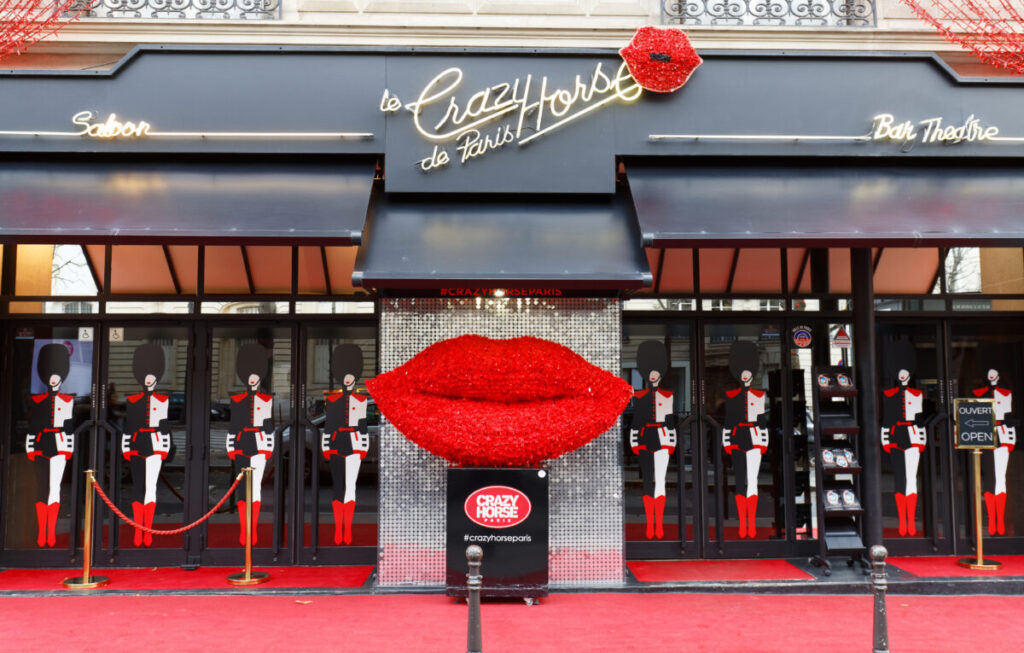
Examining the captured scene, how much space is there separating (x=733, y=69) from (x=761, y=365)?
137 inches

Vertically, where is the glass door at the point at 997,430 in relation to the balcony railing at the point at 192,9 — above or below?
below

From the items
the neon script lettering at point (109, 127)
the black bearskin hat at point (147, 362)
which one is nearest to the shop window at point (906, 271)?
the neon script lettering at point (109, 127)

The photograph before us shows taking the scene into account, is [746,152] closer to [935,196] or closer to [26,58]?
[935,196]

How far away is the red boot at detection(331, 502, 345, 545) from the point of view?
898cm

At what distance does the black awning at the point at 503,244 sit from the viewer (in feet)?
24.2

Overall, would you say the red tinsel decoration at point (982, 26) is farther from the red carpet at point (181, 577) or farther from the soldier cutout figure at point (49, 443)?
the soldier cutout figure at point (49, 443)

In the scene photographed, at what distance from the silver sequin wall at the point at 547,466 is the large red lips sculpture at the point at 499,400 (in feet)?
0.93

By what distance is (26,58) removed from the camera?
344 inches

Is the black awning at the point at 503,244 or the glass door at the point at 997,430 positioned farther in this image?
the glass door at the point at 997,430

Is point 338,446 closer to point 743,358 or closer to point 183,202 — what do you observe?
point 183,202

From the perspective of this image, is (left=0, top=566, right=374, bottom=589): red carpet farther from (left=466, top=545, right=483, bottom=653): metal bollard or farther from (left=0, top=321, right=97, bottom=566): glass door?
(left=466, top=545, right=483, bottom=653): metal bollard

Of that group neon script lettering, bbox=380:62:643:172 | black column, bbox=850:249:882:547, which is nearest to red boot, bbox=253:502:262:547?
neon script lettering, bbox=380:62:643:172

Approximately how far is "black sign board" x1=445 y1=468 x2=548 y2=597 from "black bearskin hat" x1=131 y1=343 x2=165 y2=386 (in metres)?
4.10

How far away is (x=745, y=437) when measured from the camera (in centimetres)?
916
